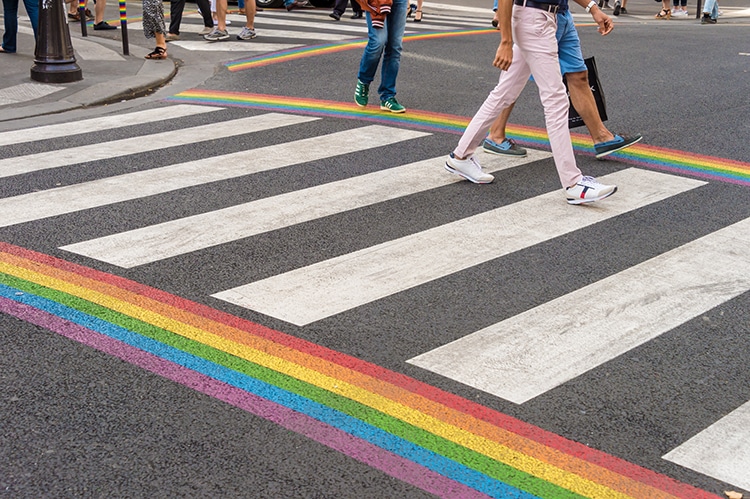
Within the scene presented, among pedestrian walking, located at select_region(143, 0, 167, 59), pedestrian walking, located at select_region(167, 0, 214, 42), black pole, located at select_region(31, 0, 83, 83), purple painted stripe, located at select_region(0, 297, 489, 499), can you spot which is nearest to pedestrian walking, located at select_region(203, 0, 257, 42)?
pedestrian walking, located at select_region(167, 0, 214, 42)

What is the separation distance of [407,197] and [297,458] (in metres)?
3.26

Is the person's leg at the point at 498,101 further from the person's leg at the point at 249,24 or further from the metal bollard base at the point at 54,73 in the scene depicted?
the person's leg at the point at 249,24

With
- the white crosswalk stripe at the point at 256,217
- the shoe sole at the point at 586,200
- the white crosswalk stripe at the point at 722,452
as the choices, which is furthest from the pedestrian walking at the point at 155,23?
the white crosswalk stripe at the point at 722,452

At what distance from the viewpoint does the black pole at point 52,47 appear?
31.6 feet

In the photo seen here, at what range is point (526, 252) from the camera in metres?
5.22

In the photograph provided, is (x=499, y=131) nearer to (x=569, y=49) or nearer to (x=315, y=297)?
(x=569, y=49)

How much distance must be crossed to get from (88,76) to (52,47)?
0.64 m

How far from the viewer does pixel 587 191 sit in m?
6.04

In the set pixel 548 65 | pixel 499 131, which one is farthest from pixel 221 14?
pixel 548 65

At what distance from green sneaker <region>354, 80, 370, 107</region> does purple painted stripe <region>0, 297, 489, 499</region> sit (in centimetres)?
514

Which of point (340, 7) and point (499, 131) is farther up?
point (340, 7)

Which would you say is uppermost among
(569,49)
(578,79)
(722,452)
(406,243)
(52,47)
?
(569,49)

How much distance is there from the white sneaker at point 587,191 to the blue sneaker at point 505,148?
138cm

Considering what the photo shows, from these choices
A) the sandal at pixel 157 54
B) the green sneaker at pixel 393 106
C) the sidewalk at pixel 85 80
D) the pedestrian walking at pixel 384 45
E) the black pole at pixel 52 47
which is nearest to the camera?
the pedestrian walking at pixel 384 45
